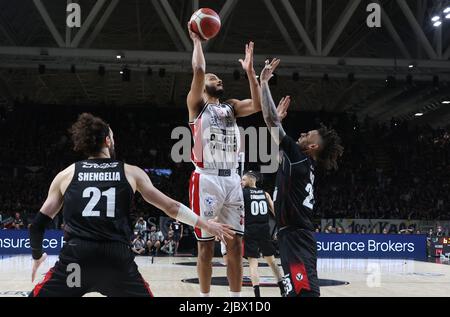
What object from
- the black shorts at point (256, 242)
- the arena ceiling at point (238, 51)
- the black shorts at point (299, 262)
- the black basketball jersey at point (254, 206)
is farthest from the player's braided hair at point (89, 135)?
the arena ceiling at point (238, 51)

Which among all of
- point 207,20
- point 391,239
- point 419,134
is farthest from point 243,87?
point 207,20

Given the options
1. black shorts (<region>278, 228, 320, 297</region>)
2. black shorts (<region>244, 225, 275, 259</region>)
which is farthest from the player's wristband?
black shorts (<region>244, 225, 275, 259</region>)

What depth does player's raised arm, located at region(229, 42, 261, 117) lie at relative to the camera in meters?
5.27

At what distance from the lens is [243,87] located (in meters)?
29.5

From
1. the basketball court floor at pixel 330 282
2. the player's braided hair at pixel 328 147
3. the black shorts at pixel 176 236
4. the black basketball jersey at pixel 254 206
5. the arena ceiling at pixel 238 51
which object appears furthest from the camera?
the black shorts at pixel 176 236

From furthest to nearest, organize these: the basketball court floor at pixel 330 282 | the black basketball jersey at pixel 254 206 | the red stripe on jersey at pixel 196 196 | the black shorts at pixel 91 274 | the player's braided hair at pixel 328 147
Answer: the black basketball jersey at pixel 254 206, the basketball court floor at pixel 330 282, the red stripe on jersey at pixel 196 196, the player's braided hair at pixel 328 147, the black shorts at pixel 91 274

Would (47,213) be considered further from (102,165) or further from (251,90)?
(251,90)

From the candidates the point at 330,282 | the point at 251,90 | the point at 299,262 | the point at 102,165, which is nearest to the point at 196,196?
the point at 251,90

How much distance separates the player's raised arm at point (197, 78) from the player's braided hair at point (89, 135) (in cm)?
149

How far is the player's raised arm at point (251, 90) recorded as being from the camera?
5.27m

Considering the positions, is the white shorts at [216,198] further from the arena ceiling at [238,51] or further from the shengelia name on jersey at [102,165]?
the arena ceiling at [238,51]

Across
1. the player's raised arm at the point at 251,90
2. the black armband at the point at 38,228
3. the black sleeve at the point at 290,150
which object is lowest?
the black armband at the point at 38,228

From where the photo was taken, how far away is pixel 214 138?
5.46 m
